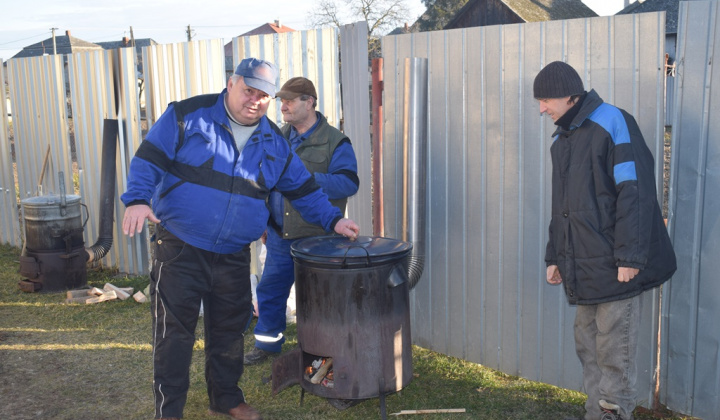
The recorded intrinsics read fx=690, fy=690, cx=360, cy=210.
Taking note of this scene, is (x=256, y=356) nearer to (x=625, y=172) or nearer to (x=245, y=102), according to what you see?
(x=245, y=102)

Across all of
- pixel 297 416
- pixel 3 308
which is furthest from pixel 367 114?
pixel 3 308

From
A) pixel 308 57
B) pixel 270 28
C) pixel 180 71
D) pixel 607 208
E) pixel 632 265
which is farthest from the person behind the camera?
pixel 270 28

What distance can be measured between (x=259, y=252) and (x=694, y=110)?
4229 millimetres

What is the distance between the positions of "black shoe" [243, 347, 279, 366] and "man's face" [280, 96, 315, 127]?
1770mm

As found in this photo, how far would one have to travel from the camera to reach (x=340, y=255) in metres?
3.98

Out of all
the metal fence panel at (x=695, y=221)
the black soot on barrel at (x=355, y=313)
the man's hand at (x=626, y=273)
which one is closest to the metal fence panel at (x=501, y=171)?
the metal fence panel at (x=695, y=221)

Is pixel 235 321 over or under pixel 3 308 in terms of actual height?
over

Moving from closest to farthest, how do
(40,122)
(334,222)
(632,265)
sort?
(632,265), (334,222), (40,122)

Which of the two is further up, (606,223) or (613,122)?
(613,122)

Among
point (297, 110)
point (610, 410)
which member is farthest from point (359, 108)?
point (610, 410)

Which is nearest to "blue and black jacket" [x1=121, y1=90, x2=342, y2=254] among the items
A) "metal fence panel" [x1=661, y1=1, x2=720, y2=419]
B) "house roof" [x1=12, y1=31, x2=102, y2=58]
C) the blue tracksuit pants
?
the blue tracksuit pants

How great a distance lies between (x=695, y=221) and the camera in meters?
3.96

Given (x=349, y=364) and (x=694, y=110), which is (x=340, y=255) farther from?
(x=694, y=110)

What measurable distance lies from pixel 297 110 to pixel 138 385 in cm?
231
